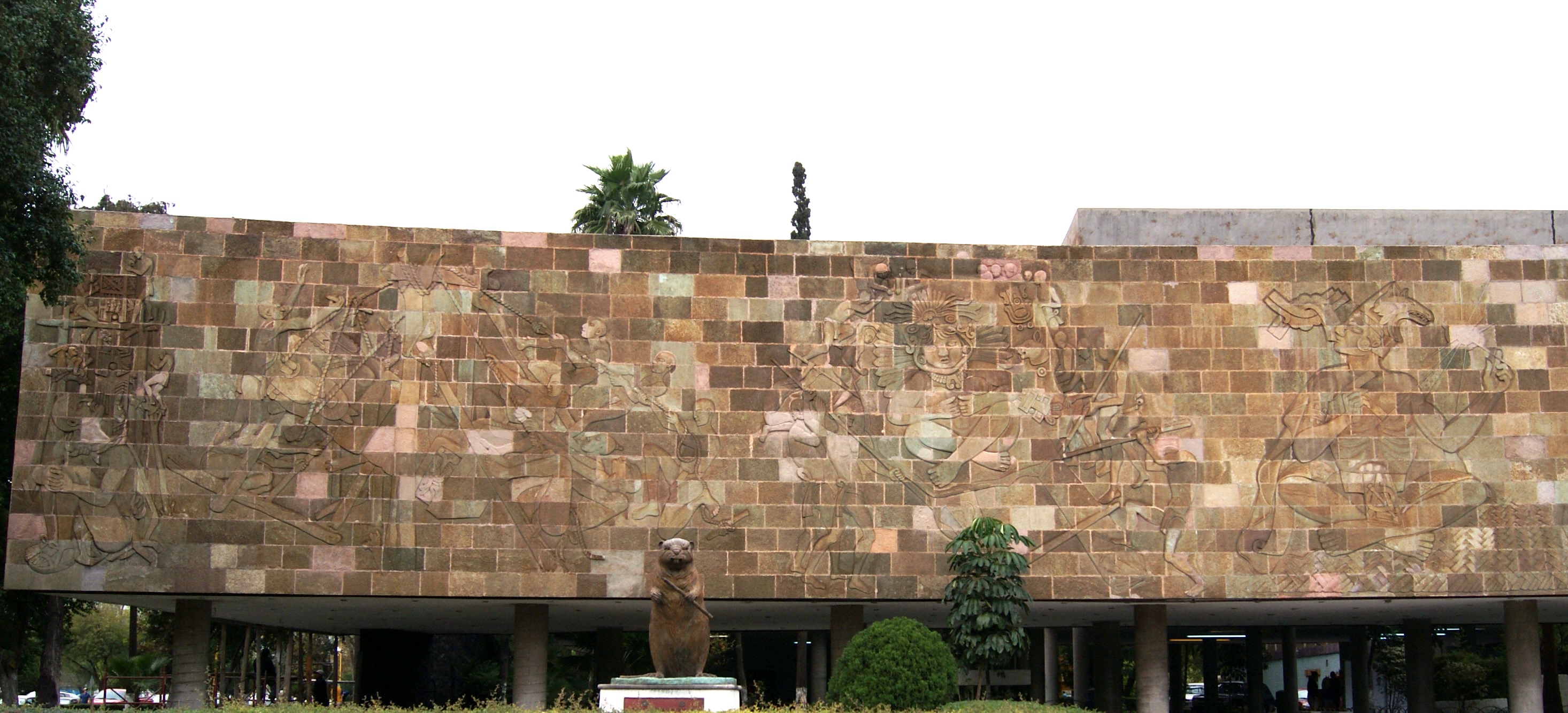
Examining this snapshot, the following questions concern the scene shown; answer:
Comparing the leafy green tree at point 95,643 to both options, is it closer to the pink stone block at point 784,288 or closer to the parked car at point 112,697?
the parked car at point 112,697

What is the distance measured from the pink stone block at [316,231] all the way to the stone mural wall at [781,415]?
0.15m

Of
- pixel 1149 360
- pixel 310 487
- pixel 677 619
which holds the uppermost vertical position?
pixel 1149 360

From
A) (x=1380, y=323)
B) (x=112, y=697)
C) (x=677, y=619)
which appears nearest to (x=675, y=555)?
(x=677, y=619)

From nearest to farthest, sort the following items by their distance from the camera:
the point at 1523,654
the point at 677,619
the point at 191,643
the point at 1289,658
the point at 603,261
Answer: the point at 677,619
the point at 191,643
the point at 603,261
the point at 1523,654
the point at 1289,658

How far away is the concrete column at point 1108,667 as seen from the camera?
28.9 metres

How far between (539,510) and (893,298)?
6509mm

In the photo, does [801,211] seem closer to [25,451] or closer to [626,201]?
[626,201]

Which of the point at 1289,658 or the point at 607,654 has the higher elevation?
the point at 607,654

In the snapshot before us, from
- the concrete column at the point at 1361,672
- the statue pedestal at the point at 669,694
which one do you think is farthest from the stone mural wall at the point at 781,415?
the concrete column at the point at 1361,672

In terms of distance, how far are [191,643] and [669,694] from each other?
31.0ft

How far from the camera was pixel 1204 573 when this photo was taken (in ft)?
69.2

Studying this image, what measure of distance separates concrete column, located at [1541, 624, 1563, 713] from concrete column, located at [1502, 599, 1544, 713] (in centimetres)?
899

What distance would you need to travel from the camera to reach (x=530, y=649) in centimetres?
2186

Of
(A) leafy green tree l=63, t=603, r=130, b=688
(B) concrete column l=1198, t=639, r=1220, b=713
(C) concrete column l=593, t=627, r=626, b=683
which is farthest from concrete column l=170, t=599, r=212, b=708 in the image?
(A) leafy green tree l=63, t=603, r=130, b=688
